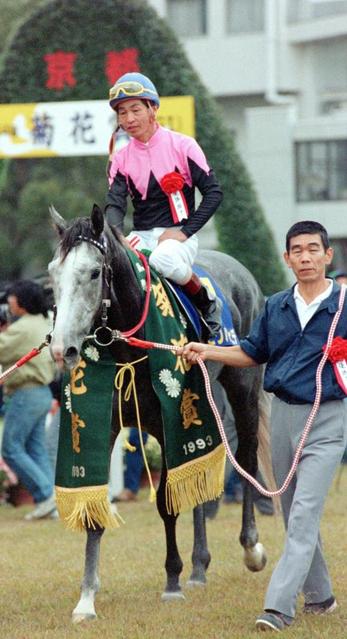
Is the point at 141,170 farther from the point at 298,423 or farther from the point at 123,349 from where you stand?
the point at 298,423

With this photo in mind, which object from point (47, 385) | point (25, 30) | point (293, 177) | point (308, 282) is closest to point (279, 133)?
point (293, 177)

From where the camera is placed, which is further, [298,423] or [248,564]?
[248,564]

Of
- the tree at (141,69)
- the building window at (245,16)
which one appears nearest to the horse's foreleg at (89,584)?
the tree at (141,69)

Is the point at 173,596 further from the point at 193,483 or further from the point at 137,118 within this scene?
the point at 137,118

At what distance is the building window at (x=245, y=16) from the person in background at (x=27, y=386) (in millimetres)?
30947

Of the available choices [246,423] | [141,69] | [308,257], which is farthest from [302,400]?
[141,69]

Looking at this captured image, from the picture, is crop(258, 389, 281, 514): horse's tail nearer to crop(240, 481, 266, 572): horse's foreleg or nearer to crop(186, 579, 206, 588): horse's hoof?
crop(240, 481, 266, 572): horse's foreleg

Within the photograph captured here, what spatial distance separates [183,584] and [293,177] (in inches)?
1112

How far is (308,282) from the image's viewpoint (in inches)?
235

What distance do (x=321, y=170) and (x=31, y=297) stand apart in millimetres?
25285

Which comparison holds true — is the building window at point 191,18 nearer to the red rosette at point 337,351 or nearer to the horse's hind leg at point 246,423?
the horse's hind leg at point 246,423

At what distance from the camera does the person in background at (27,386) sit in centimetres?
1134

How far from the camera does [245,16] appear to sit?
41.1 meters

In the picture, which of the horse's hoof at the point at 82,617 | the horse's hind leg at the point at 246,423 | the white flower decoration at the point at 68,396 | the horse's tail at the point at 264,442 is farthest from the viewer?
the horse's tail at the point at 264,442
